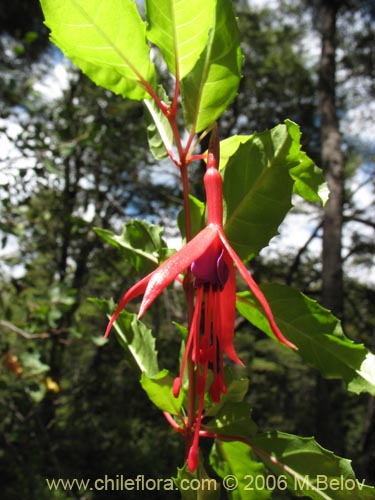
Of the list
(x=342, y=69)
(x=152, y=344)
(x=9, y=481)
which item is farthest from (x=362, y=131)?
(x=9, y=481)

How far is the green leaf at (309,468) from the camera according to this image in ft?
1.45

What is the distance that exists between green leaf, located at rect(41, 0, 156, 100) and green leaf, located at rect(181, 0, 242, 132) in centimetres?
5

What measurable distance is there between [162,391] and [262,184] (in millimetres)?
233

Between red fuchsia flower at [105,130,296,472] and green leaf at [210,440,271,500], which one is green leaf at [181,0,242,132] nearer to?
red fuchsia flower at [105,130,296,472]

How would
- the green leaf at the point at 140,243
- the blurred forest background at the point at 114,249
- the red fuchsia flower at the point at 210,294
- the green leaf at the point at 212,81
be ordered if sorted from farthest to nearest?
the blurred forest background at the point at 114,249 → the green leaf at the point at 140,243 → the green leaf at the point at 212,81 → the red fuchsia flower at the point at 210,294

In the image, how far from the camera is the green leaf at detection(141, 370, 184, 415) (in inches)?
17.1

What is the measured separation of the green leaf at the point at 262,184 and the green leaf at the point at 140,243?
14cm

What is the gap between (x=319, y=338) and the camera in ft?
1.47

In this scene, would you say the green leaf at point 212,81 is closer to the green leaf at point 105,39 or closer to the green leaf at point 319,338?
the green leaf at point 105,39

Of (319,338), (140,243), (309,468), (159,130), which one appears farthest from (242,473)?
(159,130)

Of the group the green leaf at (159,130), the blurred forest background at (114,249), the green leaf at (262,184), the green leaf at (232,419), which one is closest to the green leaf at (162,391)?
the green leaf at (232,419)

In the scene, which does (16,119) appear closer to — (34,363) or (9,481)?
(34,363)

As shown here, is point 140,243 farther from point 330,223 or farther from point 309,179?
point 330,223

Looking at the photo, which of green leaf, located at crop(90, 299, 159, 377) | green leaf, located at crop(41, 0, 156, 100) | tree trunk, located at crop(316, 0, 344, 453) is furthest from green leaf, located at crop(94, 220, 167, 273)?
tree trunk, located at crop(316, 0, 344, 453)
